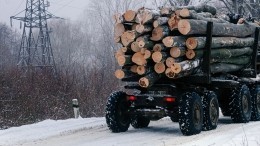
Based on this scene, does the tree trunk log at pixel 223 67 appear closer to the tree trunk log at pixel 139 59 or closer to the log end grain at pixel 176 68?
the log end grain at pixel 176 68

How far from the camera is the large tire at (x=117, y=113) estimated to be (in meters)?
11.7

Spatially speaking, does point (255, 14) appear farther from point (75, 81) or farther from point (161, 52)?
point (161, 52)

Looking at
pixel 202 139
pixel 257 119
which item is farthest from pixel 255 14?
pixel 202 139

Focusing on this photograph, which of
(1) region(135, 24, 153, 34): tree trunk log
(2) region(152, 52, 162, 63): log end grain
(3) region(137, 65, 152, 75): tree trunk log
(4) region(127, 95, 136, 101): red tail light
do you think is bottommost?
(4) region(127, 95, 136, 101): red tail light

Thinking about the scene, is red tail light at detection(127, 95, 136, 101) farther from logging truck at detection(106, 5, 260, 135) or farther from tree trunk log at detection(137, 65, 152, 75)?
tree trunk log at detection(137, 65, 152, 75)

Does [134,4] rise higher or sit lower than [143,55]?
higher

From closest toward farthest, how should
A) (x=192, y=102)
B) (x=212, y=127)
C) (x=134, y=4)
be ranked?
(x=192, y=102)
(x=212, y=127)
(x=134, y=4)

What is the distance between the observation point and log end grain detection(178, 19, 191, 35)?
10828 millimetres

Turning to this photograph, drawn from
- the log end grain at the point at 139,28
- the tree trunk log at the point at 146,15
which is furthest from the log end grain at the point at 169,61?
the tree trunk log at the point at 146,15

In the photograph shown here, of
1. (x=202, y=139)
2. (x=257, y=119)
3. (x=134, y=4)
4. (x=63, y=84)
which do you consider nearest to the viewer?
(x=202, y=139)

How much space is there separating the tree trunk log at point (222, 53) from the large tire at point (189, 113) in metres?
0.95

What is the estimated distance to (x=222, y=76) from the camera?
13.2 meters

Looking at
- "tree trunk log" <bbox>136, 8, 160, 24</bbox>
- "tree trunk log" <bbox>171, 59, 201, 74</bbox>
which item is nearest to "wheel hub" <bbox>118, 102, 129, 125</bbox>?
"tree trunk log" <bbox>171, 59, 201, 74</bbox>

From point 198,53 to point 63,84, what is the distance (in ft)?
27.2
